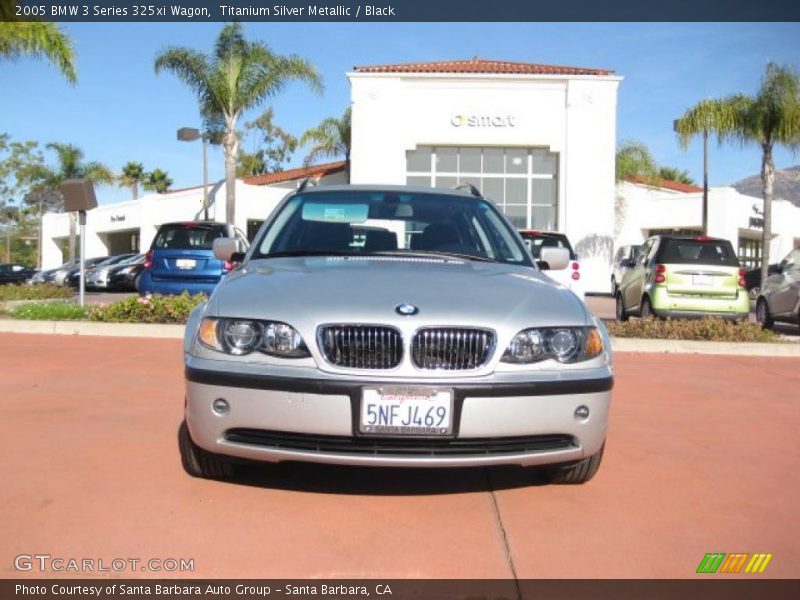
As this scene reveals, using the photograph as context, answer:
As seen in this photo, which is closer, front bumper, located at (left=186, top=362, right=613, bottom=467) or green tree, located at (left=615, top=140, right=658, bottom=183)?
front bumper, located at (left=186, top=362, right=613, bottom=467)

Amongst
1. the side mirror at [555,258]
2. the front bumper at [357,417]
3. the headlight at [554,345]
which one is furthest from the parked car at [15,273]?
the headlight at [554,345]

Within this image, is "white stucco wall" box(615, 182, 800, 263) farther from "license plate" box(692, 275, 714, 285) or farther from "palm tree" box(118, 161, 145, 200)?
"palm tree" box(118, 161, 145, 200)

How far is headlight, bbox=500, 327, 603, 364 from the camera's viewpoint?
367 centimetres

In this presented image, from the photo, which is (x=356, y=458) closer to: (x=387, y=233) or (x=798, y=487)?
(x=387, y=233)

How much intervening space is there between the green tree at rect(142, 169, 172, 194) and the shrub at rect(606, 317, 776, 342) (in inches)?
1976

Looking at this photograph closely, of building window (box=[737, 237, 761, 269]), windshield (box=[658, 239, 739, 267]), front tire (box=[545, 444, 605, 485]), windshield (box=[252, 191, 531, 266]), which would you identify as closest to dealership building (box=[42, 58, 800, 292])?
building window (box=[737, 237, 761, 269])

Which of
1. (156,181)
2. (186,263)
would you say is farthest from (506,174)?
(156,181)

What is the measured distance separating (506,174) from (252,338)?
957 inches

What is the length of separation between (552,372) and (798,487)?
5.80 feet

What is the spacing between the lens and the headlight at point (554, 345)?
3.67 metres

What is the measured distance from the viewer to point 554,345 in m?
3.77

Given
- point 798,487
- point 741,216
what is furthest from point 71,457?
point 741,216

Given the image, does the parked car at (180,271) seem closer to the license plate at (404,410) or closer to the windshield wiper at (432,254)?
the windshield wiper at (432,254)

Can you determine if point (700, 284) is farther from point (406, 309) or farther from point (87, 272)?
point (87, 272)
